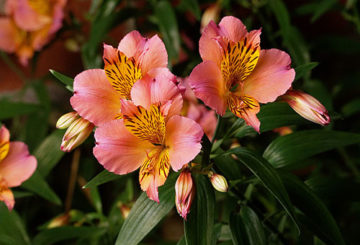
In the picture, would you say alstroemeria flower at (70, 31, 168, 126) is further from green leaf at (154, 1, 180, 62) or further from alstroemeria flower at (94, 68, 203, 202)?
green leaf at (154, 1, 180, 62)

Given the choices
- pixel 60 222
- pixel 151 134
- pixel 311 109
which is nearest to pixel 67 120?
pixel 151 134

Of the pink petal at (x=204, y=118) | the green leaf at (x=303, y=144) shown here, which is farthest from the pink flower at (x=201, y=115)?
the green leaf at (x=303, y=144)

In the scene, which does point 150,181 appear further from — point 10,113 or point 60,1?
point 60,1

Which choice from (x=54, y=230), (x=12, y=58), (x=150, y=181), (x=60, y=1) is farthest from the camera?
(x=12, y=58)

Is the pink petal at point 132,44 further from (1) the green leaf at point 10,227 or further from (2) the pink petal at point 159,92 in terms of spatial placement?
(1) the green leaf at point 10,227

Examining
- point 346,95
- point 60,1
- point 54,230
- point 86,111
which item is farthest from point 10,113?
point 346,95

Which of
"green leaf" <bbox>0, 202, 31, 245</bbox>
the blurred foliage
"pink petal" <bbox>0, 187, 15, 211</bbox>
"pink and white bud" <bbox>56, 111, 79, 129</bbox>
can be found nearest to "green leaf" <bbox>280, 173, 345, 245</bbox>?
the blurred foliage

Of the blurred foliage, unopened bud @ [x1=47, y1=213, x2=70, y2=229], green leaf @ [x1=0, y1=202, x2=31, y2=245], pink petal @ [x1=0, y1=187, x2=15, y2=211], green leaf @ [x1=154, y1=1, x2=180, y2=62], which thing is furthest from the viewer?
green leaf @ [x1=154, y1=1, x2=180, y2=62]
